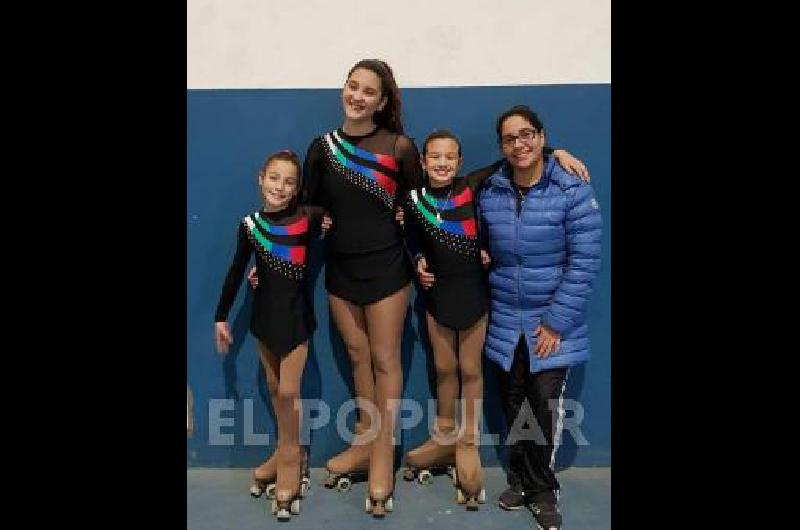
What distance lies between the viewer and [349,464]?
296 cm

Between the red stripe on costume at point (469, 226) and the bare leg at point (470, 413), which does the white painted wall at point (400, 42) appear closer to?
the red stripe on costume at point (469, 226)

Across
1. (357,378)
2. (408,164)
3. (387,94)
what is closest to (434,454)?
(357,378)

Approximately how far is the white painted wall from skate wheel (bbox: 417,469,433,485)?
1766 millimetres

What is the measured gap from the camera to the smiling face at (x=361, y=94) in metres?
2.69

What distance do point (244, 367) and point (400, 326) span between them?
2.70ft

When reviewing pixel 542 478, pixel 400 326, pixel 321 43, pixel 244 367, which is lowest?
pixel 542 478

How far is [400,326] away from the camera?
283 centimetres

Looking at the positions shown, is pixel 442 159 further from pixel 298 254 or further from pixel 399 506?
pixel 399 506

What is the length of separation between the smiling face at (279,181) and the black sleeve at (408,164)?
0.44 meters

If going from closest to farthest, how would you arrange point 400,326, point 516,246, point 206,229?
1. point 516,246
2. point 400,326
3. point 206,229

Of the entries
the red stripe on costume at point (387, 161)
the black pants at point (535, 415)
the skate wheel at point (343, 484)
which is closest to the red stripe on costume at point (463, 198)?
the red stripe on costume at point (387, 161)

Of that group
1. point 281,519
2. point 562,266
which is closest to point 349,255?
point 562,266

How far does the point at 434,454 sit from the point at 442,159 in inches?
52.6

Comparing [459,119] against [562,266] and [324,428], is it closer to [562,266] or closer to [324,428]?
[562,266]
